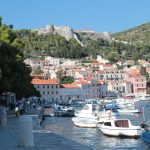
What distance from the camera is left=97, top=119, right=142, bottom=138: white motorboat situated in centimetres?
3244

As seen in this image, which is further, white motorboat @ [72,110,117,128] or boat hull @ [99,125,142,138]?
white motorboat @ [72,110,117,128]

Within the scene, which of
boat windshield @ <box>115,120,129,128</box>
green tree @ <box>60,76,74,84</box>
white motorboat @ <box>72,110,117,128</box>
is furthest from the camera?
green tree @ <box>60,76,74,84</box>

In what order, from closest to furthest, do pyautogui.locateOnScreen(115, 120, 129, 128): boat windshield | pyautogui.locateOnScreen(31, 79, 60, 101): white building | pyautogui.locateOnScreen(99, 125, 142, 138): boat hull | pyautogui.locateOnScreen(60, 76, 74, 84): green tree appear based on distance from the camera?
pyautogui.locateOnScreen(99, 125, 142, 138): boat hull, pyautogui.locateOnScreen(115, 120, 129, 128): boat windshield, pyautogui.locateOnScreen(31, 79, 60, 101): white building, pyautogui.locateOnScreen(60, 76, 74, 84): green tree

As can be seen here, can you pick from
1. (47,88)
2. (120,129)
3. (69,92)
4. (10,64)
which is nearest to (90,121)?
(10,64)

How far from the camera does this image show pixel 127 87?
605ft

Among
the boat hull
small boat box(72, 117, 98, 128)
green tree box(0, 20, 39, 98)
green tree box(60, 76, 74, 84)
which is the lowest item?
the boat hull

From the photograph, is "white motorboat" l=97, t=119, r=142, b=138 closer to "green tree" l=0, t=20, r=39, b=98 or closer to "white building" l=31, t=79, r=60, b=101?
"green tree" l=0, t=20, r=39, b=98

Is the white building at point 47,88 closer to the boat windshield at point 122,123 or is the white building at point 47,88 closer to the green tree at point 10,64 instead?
the green tree at point 10,64

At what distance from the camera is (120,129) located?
33125mm

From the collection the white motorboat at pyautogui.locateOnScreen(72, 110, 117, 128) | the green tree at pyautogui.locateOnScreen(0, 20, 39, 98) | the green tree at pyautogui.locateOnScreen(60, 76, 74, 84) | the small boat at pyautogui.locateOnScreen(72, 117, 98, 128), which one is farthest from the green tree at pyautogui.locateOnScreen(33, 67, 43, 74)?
the white motorboat at pyautogui.locateOnScreen(72, 110, 117, 128)

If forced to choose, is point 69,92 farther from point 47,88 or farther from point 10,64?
point 10,64

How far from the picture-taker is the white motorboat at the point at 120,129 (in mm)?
32438

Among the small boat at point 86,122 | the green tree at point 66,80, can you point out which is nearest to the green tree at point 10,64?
the small boat at point 86,122

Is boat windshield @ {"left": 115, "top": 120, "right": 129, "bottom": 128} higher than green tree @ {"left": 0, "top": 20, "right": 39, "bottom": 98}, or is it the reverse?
green tree @ {"left": 0, "top": 20, "right": 39, "bottom": 98}
